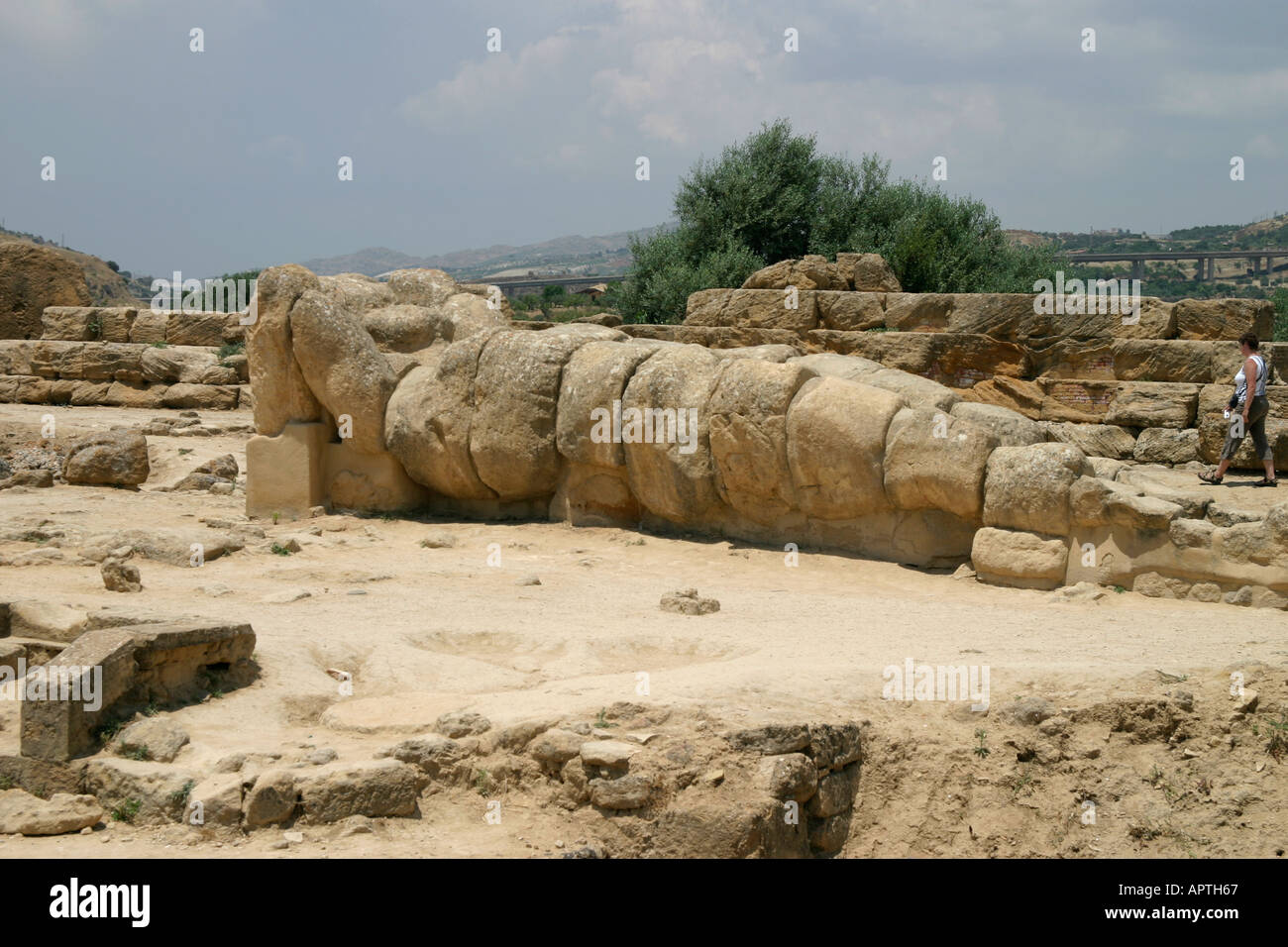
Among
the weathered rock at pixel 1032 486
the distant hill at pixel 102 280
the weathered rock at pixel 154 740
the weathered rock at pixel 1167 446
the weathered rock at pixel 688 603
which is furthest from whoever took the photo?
the distant hill at pixel 102 280

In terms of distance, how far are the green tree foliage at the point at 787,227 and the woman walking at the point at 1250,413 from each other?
946 cm

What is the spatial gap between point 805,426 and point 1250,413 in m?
4.18

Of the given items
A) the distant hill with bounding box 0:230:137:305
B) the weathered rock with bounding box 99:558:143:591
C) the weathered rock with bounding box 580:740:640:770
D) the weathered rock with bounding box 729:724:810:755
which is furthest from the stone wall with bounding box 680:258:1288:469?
the distant hill with bounding box 0:230:137:305

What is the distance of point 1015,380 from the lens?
40.5 ft

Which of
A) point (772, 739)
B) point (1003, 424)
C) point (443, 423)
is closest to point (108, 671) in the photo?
point (772, 739)

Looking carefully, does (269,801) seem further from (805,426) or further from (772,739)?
(805,426)

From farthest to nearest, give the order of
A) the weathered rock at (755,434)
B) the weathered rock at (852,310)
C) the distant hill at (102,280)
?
the distant hill at (102,280) < the weathered rock at (852,310) < the weathered rock at (755,434)

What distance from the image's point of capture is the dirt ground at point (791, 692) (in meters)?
4.94

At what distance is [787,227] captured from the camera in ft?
70.7

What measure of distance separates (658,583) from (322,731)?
3250 mm

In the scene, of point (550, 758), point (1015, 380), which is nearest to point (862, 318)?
point (1015, 380)

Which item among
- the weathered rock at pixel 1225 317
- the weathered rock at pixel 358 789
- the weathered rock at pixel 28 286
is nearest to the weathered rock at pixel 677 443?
the weathered rock at pixel 358 789

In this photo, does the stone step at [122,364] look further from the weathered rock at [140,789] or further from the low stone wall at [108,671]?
the weathered rock at [140,789]

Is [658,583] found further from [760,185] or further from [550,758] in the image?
[760,185]
